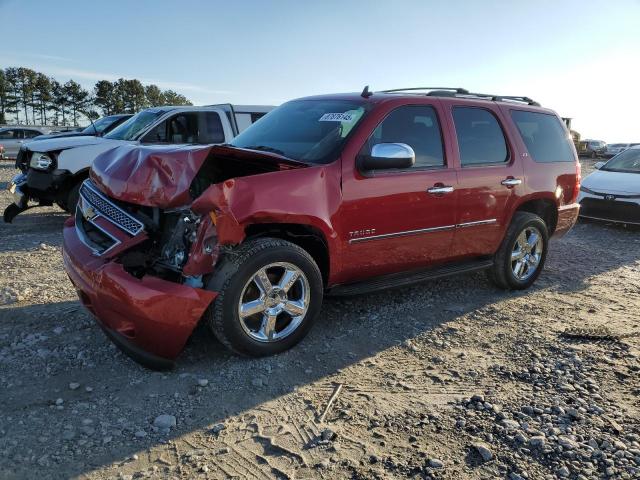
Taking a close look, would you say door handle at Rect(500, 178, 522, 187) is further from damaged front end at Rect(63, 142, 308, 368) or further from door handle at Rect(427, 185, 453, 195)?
damaged front end at Rect(63, 142, 308, 368)

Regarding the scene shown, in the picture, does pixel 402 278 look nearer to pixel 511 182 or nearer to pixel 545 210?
pixel 511 182

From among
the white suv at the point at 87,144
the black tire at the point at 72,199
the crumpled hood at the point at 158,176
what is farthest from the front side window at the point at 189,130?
the crumpled hood at the point at 158,176

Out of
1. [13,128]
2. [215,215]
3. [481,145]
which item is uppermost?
[481,145]

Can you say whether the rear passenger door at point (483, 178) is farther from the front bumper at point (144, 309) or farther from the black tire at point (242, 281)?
the front bumper at point (144, 309)

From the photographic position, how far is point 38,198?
7680 mm

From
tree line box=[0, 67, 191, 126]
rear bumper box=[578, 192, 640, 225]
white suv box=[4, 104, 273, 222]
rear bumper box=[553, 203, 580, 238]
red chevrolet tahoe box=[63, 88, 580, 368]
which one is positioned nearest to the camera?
red chevrolet tahoe box=[63, 88, 580, 368]

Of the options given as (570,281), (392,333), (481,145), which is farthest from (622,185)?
(392,333)

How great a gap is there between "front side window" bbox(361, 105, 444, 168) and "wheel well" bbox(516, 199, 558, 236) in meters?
1.61

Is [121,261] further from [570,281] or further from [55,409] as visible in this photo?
[570,281]

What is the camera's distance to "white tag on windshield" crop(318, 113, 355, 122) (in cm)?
415

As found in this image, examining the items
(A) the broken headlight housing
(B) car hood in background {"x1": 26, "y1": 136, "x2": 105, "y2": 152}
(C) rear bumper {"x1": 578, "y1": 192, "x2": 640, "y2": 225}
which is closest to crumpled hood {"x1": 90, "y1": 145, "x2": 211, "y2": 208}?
(A) the broken headlight housing

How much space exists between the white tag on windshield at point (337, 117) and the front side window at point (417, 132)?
24 cm

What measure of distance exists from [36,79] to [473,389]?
216 ft

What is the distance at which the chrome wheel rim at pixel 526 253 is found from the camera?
5.32m
